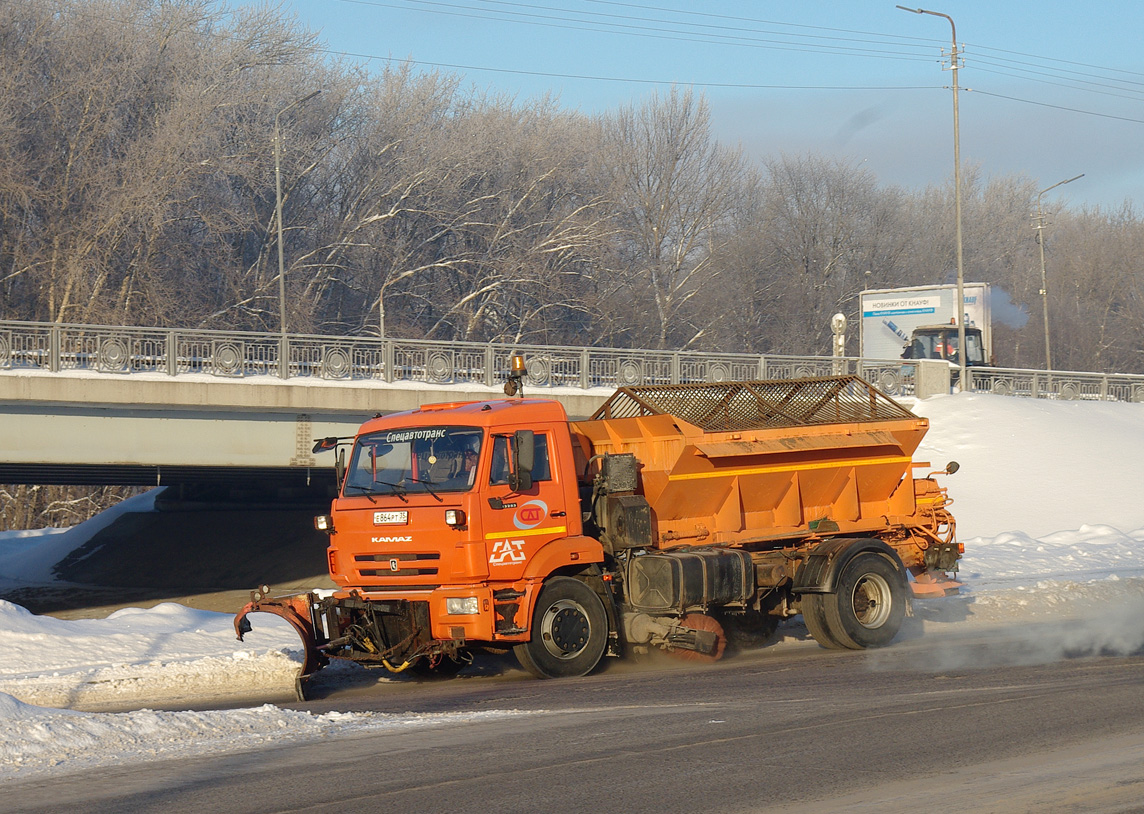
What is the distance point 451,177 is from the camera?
4956 cm

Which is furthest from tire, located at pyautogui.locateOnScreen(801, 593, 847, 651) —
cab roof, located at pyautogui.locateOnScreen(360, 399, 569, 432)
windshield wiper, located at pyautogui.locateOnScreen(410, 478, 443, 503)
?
Result: windshield wiper, located at pyautogui.locateOnScreen(410, 478, 443, 503)

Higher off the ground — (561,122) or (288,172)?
(561,122)

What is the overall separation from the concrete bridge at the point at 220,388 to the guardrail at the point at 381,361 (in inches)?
1.3

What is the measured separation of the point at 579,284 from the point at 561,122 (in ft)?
29.3

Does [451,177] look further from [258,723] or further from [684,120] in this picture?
[258,723]

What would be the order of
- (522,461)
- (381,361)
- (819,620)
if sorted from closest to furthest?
(522,461), (819,620), (381,361)

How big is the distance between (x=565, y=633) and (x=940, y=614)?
20.5 ft

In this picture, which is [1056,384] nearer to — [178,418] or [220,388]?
[220,388]

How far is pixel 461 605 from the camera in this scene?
10688 millimetres

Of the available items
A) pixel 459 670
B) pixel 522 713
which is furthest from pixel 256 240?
pixel 522 713

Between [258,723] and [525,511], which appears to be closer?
[258,723]

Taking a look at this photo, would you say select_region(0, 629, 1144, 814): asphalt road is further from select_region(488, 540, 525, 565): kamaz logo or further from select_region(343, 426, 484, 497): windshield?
select_region(343, 426, 484, 497): windshield

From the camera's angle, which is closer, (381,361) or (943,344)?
(381,361)

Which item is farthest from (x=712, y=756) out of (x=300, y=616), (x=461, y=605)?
(x=300, y=616)
